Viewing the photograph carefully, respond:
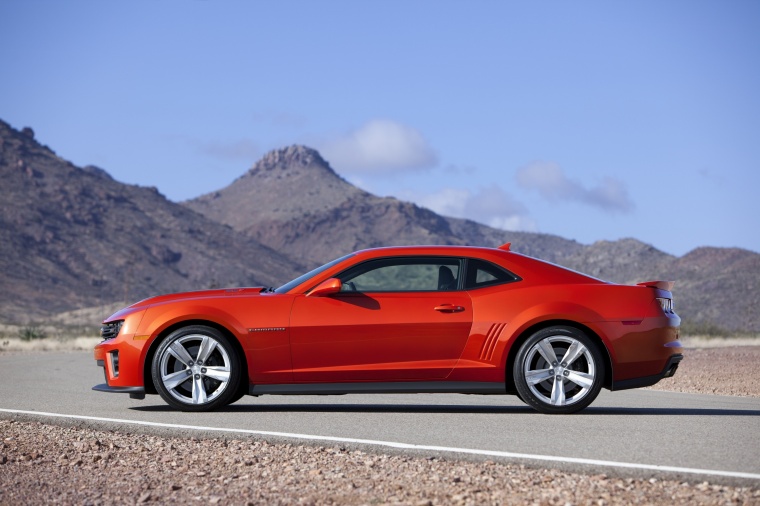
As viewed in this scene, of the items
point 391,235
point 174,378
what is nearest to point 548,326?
point 174,378

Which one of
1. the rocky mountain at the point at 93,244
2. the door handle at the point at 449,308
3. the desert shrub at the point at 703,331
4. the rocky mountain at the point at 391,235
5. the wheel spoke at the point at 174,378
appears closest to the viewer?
the door handle at the point at 449,308

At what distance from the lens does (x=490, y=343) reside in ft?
33.3

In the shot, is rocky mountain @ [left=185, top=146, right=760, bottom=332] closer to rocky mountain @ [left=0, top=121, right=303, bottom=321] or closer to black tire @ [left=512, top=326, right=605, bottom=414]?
rocky mountain @ [left=0, top=121, right=303, bottom=321]

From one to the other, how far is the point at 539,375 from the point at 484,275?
42.0 inches

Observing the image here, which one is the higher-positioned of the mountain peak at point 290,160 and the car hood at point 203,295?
the mountain peak at point 290,160

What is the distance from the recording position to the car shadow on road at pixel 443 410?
10773mm

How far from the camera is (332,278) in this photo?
10.4 metres

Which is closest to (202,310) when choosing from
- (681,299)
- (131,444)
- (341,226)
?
(131,444)

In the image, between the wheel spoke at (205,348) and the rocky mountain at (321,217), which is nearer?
the wheel spoke at (205,348)

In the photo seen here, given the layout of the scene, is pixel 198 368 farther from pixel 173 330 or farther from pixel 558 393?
pixel 558 393

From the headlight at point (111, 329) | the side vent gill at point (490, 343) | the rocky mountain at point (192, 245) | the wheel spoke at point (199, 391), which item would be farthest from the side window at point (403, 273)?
the rocky mountain at point (192, 245)

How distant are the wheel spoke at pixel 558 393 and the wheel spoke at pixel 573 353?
0.61 feet

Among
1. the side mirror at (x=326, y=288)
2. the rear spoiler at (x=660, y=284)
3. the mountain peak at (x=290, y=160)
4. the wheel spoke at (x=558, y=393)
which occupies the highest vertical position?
the mountain peak at (x=290, y=160)

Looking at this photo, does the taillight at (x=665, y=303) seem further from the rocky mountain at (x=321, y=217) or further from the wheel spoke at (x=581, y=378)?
the rocky mountain at (x=321, y=217)
